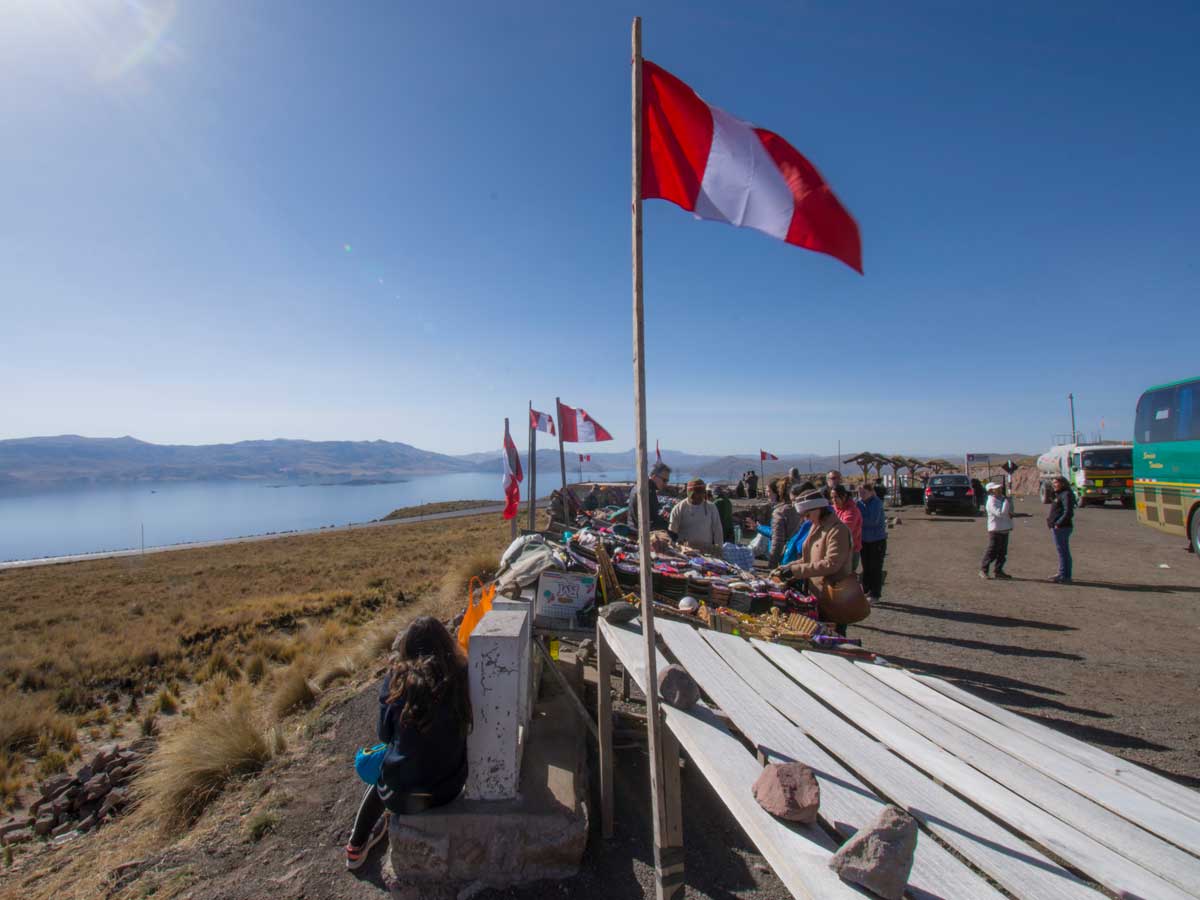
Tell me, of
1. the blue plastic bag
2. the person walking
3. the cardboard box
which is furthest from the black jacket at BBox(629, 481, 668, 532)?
the blue plastic bag

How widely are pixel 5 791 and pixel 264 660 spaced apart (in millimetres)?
3504

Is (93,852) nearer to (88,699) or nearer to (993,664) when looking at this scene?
(88,699)

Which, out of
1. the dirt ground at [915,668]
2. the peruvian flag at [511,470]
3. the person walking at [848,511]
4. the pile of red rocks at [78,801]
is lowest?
the pile of red rocks at [78,801]

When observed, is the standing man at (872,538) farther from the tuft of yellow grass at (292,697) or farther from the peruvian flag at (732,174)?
the tuft of yellow grass at (292,697)

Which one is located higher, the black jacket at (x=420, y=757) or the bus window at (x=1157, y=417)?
the bus window at (x=1157, y=417)

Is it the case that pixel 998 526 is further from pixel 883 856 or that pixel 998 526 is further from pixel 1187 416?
pixel 883 856

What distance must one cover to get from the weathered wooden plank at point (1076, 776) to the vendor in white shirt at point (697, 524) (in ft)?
15.3

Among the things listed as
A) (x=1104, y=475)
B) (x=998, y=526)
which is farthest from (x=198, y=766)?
(x=1104, y=475)

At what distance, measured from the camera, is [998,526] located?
395 inches

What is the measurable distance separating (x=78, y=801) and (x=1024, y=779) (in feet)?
24.1

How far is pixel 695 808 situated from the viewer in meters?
3.91

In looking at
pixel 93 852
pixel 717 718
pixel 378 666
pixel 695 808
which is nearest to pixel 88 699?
pixel 378 666

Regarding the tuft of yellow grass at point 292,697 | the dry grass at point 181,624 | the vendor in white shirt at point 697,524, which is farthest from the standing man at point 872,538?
the tuft of yellow grass at point 292,697

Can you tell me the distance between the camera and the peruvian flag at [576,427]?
11.3 metres
